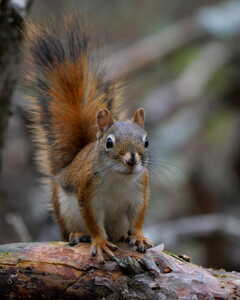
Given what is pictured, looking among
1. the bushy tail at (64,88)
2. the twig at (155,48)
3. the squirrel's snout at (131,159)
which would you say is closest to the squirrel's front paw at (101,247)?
the squirrel's snout at (131,159)

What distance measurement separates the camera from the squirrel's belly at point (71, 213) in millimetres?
3100

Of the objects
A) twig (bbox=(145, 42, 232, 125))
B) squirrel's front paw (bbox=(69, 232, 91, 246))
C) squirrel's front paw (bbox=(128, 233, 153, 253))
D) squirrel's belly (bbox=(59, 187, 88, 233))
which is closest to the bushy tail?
squirrel's belly (bbox=(59, 187, 88, 233))

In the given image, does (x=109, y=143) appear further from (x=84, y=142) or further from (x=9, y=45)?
(x=9, y=45)

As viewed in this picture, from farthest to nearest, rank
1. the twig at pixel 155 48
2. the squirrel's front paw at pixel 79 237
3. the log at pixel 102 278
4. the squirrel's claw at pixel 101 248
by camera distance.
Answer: the twig at pixel 155 48 < the squirrel's front paw at pixel 79 237 < the squirrel's claw at pixel 101 248 < the log at pixel 102 278

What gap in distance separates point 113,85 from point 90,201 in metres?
0.87

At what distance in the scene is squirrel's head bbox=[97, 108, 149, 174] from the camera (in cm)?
272

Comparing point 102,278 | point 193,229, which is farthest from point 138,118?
point 193,229

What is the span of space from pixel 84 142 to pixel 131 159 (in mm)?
843

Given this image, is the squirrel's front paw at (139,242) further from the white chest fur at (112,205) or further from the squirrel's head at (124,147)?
the squirrel's head at (124,147)

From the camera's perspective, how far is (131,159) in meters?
2.68

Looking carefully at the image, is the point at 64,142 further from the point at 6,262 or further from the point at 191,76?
the point at 191,76

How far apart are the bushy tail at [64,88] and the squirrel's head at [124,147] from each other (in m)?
0.41

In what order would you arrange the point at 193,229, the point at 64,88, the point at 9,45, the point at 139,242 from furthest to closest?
the point at 193,229 < the point at 9,45 < the point at 64,88 < the point at 139,242

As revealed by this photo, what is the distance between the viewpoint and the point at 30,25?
3342 mm
